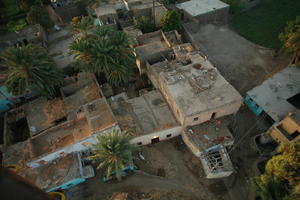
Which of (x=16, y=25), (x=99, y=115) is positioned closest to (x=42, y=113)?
(x=99, y=115)

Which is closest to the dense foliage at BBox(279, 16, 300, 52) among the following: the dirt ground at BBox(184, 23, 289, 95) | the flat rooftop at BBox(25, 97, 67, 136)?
the dirt ground at BBox(184, 23, 289, 95)

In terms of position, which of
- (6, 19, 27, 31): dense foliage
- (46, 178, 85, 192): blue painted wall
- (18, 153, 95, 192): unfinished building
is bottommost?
(46, 178, 85, 192): blue painted wall

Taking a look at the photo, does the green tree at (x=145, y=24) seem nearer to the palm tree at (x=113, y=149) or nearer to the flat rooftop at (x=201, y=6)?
the flat rooftop at (x=201, y=6)

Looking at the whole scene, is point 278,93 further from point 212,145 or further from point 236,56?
point 212,145

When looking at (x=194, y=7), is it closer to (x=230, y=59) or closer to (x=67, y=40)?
(x=230, y=59)

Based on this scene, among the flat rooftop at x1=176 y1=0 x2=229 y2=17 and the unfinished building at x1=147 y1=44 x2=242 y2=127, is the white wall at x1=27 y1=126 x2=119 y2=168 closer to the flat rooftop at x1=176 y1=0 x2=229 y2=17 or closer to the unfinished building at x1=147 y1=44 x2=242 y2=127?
the unfinished building at x1=147 y1=44 x2=242 y2=127
